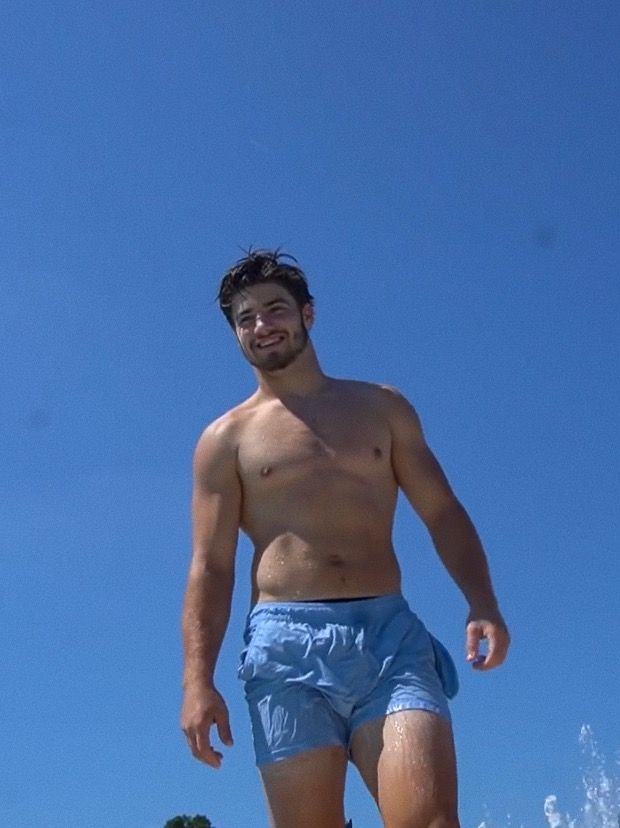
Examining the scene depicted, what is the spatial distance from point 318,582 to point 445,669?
569mm

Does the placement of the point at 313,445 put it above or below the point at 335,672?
above

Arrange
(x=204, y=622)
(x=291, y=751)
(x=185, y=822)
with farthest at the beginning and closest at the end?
1. (x=185, y=822)
2. (x=204, y=622)
3. (x=291, y=751)

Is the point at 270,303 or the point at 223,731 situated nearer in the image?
the point at 223,731

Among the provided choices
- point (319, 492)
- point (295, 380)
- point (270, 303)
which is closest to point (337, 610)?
point (319, 492)

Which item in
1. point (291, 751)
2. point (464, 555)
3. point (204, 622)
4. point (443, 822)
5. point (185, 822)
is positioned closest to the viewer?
point (443, 822)

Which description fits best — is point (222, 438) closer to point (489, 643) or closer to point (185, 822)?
point (489, 643)

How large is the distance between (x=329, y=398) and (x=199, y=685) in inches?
51.6

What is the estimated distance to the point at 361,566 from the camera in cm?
561

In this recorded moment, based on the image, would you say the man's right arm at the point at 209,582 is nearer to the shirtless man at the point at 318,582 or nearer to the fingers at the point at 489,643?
the shirtless man at the point at 318,582

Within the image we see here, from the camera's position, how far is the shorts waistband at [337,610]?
546 centimetres

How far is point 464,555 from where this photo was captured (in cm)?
582

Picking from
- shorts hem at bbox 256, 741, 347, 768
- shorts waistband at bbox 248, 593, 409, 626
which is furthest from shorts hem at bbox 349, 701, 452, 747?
shorts waistband at bbox 248, 593, 409, 626

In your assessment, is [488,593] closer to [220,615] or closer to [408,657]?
[408,657]

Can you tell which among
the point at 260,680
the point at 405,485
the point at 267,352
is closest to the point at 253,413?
the point at 267,352
